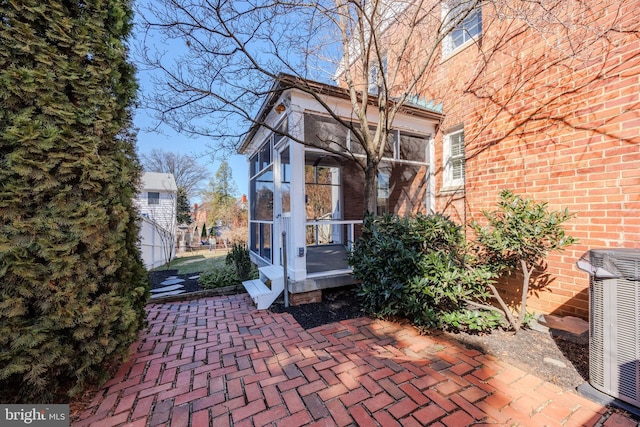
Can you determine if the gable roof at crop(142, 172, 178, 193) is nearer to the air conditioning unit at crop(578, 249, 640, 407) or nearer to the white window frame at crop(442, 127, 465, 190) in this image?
the white window frame at crop(442, 127, 465, 190)

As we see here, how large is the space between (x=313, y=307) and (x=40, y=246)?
3146 mm

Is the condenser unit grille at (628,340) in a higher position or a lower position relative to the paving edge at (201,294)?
higher

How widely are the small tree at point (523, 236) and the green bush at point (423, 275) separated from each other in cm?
27

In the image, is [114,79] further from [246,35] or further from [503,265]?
[503,265]

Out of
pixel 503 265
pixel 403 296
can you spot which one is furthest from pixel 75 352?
pixel 503 265

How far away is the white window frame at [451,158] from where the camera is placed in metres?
5.09

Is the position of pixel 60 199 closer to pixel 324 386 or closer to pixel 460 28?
pixel 324 386

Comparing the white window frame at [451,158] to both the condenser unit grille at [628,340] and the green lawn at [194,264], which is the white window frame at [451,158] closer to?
the condenser unit grille at [628,340]

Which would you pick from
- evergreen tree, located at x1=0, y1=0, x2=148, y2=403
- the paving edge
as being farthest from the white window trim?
evergreen tree, located at x1=0, y1=0, x2=148, y2=403

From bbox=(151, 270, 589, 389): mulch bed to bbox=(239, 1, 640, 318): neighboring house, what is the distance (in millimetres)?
447

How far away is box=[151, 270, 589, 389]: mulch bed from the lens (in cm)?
236

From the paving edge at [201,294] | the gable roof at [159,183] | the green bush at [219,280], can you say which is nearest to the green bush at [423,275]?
the paving edge at [201,294]

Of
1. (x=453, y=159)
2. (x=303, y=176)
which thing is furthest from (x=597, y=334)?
(x=453, y=159)

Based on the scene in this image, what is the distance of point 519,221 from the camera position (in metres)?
3.06
